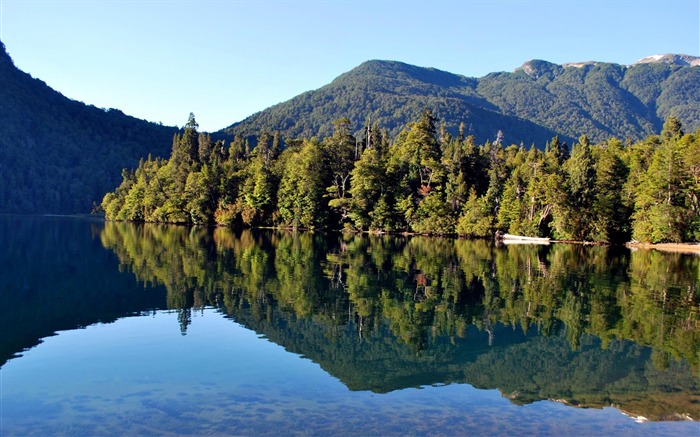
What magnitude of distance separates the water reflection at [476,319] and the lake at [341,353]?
10cm

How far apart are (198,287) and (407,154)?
65921 millimetres

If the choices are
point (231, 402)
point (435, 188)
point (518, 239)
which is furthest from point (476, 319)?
point (435, 188)

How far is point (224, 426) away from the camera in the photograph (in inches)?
476

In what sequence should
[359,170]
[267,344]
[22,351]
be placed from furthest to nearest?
1. [359,170]
2. [267,344]
3. [22,351]

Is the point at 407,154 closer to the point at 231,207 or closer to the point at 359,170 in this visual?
the point at 359,170

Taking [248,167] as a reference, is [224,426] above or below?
below

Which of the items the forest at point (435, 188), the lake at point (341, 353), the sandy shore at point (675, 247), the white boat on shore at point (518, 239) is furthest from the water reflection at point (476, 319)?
the forest at point (435, 188)

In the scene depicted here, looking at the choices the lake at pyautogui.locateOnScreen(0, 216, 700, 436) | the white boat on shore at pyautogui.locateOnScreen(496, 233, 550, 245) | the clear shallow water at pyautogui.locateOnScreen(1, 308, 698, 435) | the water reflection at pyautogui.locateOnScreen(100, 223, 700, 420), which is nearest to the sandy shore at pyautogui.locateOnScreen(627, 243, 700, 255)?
the white boat on shore at pyautogui.locateOnScreen(496, 233, 550, 245)

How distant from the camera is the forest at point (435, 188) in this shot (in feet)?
239

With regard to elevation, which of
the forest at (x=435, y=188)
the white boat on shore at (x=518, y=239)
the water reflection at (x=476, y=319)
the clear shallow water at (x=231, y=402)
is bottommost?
the clear shallow water at (x=231, y=402)

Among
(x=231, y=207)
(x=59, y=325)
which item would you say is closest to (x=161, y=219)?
(x=231, y=207)

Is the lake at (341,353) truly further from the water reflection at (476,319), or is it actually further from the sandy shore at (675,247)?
the sandy shore at (675,247)

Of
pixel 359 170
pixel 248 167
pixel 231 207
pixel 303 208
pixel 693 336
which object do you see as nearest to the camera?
pixel 693 336

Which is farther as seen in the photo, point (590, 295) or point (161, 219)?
point (161, 219)
